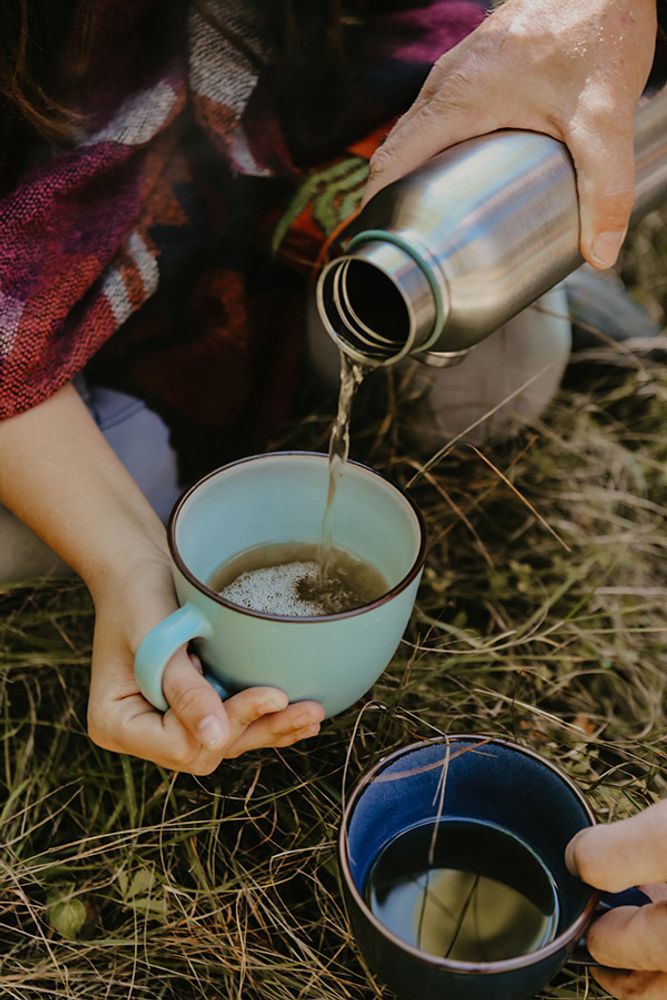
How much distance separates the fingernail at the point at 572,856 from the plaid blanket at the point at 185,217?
603 millimetres

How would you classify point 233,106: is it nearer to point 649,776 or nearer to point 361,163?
point 361,163

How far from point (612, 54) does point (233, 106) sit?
0.42 metres

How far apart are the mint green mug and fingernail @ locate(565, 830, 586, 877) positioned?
19 centimetres

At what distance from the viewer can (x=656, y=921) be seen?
0.64m

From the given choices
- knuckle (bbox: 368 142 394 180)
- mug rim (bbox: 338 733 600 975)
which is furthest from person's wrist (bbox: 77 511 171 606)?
knuckle (bbox: 368 142 394 180)

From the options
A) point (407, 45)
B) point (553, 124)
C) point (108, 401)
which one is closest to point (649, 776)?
point (553, 124)

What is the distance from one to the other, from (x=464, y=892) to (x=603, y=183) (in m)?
0.54

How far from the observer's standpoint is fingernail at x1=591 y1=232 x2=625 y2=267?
31.7 inches

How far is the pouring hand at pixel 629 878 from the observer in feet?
2.10

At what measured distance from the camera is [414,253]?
67cm

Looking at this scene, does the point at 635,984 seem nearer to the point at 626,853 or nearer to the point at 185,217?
the point at 626,853

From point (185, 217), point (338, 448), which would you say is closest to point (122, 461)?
point (185, 217)

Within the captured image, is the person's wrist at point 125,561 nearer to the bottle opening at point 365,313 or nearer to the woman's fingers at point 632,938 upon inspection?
the bottle opening at point 365,313

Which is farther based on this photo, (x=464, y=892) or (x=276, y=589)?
(x=276, y=589)
